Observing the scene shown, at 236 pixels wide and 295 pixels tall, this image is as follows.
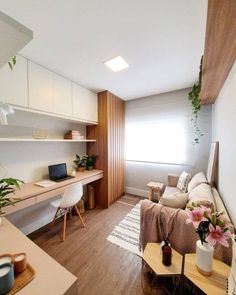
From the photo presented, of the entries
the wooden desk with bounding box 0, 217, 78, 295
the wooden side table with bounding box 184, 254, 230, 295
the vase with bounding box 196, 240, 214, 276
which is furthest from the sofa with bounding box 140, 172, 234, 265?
the wooden desk with bounding box 0, 217, 78, 295

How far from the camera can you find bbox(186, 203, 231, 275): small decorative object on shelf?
964mm

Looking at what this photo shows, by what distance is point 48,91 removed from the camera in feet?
7.05

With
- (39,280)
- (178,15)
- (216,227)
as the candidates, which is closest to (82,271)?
(39,280)

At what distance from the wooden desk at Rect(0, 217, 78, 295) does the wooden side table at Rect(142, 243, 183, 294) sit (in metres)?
0.71

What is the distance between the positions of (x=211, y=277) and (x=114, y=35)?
2.28m

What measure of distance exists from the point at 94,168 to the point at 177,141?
198 centimetres

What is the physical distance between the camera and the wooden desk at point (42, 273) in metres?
0.67

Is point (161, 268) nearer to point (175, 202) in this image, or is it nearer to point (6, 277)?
point (175, 202)

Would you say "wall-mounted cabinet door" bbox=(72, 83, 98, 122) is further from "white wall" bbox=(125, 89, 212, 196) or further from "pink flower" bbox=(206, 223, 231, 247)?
"pink flower" bbox=(206, 223, 231, 247)

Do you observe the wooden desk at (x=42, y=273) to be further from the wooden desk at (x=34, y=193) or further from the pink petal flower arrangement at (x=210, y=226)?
the pink petal flower arrangement at (x=210, y=226)

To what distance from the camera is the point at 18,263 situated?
740 mm

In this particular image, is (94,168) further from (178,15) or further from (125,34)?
(178,15)

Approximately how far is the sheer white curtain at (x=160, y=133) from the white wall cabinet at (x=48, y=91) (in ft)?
5.86

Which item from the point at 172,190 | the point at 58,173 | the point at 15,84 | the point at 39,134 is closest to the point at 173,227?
the point at 172,190
